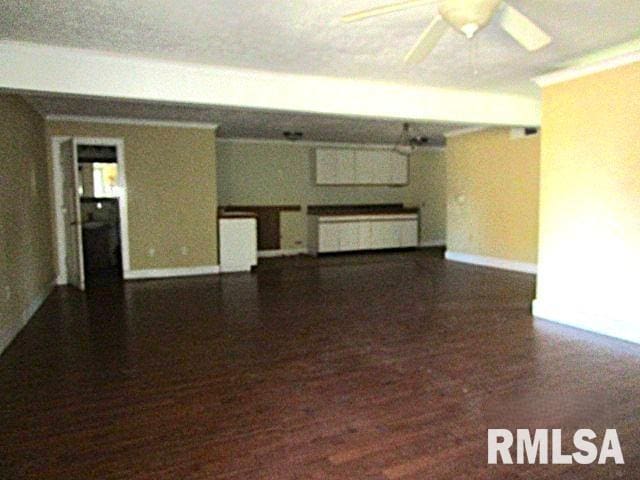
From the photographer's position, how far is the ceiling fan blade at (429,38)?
262cm

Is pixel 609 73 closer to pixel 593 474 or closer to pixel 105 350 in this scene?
pixel 593 474

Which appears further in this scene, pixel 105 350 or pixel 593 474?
pixel 105 350

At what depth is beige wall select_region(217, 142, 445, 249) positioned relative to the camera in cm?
945

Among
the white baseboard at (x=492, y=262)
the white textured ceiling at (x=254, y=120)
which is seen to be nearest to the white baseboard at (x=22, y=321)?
the white textured ceiling at (x=254, y=120)

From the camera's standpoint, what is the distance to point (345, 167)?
10219 millimetres

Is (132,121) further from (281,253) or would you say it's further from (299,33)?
(299,33)

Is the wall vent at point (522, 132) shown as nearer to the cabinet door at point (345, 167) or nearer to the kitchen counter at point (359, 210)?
the kitchen counter at point (359, 210)

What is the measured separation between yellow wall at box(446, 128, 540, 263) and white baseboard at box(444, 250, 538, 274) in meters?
0.07

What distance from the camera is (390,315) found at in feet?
16.1

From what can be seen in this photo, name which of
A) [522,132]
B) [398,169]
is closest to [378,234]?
[398,169]

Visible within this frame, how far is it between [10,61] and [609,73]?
188 inches

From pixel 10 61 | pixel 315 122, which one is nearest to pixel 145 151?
pixel 315 122

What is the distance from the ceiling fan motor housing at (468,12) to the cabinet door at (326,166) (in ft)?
24.8

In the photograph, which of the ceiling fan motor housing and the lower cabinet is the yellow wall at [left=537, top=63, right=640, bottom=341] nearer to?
the ceiling fan motor housing
